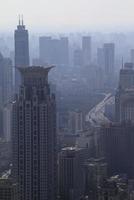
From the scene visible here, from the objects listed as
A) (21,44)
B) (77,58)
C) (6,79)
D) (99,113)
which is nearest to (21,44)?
(21,44)

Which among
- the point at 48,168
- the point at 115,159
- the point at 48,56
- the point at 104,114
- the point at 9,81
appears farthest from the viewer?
the point at 48,56

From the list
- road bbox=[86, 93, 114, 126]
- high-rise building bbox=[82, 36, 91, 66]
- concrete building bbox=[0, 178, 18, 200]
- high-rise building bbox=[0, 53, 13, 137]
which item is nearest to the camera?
concrete building bbox=[0, 178, 18, 200]

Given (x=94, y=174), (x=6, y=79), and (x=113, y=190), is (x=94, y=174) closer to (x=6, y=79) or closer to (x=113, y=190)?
(x=113, y=190)

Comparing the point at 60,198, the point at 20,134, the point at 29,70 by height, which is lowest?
the point at 60,198

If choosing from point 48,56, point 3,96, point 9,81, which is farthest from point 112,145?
point 48,56

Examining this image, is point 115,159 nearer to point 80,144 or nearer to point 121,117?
point 80,144

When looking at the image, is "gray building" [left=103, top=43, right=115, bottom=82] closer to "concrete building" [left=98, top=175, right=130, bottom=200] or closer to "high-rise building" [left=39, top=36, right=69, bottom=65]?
"high-rise building" [left=39, top=36, right=69, bottom=65]

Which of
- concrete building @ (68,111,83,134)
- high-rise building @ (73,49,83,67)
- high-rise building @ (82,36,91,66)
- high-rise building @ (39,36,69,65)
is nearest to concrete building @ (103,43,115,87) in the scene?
high-rise building @ (82,36,91,66)
